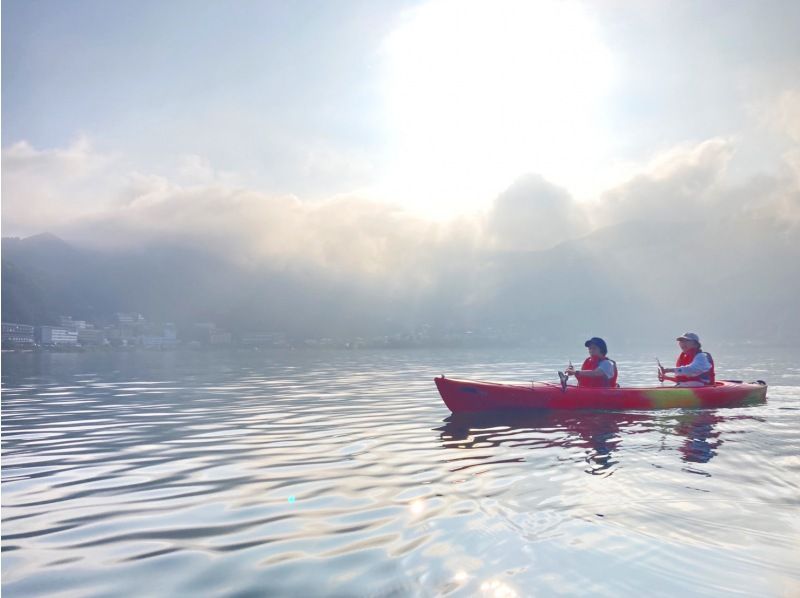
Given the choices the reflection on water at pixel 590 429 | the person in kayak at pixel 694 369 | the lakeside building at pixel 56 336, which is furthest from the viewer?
the lakeside building at pixel 56 336

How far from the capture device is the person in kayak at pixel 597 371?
19.0 meters

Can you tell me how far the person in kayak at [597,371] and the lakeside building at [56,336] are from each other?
558ft

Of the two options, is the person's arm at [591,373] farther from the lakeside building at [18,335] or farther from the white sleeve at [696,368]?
the lakeside building at [18,335]

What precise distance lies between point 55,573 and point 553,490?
674cm

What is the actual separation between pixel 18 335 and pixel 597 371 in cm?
17748

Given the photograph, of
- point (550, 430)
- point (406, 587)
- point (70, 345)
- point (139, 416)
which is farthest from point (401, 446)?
point (70, 345)

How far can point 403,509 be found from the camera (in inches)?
316

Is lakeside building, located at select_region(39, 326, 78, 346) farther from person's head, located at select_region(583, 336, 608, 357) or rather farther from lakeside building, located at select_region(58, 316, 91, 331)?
person's head, located at select_region(583, 336, 608, 357)

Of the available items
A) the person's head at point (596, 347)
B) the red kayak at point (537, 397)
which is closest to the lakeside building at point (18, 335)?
the red kayak at point (537, 397)

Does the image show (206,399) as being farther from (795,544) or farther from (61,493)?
(795,544)

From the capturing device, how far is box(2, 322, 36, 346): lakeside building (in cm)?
15200

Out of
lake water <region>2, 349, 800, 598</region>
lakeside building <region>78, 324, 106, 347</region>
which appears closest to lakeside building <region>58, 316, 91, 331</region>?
lakeside building <region>78, 324, 106, 347</region>

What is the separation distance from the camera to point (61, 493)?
9.23 m

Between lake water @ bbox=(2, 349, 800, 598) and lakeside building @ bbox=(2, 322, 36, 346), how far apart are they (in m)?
164
